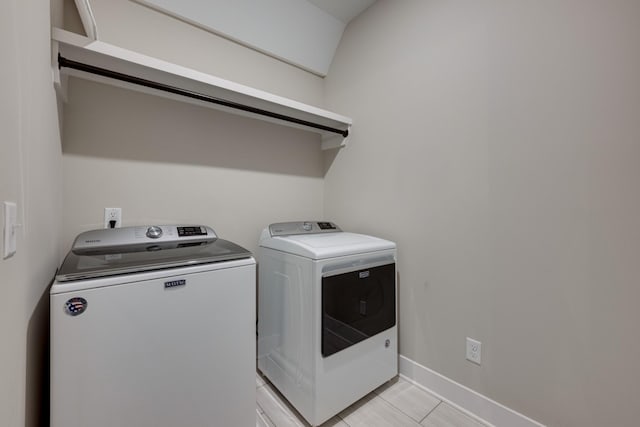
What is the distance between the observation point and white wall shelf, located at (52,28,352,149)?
115 cm

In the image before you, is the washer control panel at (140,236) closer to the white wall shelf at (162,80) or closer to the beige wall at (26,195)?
the beige wall at (26,195)

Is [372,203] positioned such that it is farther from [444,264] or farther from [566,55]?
[566,55]

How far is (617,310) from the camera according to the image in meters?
1.05

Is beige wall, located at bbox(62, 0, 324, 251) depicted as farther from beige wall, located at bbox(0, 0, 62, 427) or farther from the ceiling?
the ceiling

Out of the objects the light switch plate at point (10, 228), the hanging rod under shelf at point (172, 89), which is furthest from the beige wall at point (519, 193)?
the light switch plate at point (10, 228)

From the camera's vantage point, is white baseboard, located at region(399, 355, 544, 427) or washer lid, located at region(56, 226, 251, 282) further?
white baseboard, located at region(399, 355, 544, 427)

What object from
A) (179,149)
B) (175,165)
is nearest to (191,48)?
(179,149)

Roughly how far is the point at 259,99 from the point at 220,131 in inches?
15.1

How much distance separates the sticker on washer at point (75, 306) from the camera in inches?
33.7

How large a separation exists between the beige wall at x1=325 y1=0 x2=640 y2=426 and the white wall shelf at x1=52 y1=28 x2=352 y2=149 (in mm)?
684

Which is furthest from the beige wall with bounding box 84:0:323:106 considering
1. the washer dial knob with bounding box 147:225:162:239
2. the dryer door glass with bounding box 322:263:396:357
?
the dryer door glass with bounding box 322:263:396:357

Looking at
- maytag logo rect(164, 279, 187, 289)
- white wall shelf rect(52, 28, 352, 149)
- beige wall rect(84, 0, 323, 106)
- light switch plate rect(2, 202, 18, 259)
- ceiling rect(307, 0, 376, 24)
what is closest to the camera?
light switch plate rect(2, 202, 18, 259)

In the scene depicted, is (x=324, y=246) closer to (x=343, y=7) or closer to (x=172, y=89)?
(x=172, y=89)

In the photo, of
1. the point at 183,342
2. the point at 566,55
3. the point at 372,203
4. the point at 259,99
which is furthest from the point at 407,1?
the point at 183,342
